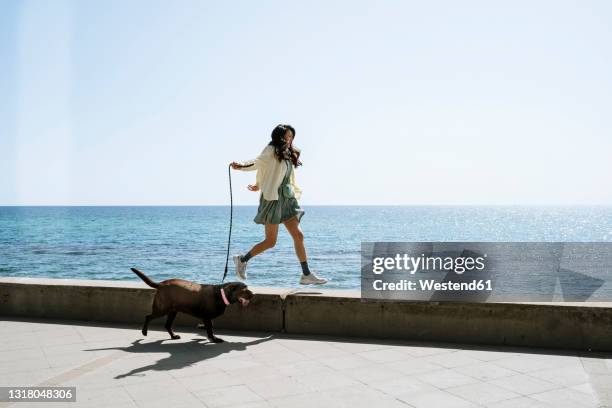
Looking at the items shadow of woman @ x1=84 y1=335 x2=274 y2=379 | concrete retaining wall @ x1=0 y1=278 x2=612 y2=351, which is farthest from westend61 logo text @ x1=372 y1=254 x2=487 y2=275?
shadow of woman @ x1=84 y1=335 x2=274 y2=379

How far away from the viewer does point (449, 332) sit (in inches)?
236

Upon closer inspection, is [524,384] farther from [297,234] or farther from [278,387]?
[297,234]

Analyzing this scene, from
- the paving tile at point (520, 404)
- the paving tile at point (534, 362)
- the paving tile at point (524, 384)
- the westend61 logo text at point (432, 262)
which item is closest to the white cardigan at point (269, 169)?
the westend61 logo text at point (432, 262)

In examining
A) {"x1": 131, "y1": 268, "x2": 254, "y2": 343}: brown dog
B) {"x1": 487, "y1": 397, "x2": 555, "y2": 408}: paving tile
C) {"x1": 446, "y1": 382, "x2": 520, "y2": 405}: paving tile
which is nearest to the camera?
{"x1": 487, "y1": 397, "x2": 555, "y2": 408}: paving tile

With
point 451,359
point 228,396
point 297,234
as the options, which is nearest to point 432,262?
point 297,234

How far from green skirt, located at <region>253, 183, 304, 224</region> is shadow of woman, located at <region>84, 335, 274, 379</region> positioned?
4.50 ft

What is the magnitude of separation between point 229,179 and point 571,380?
162 inches

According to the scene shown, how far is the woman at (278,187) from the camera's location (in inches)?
261

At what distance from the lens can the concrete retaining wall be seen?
18.6 ft

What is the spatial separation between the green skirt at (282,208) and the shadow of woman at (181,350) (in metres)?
1.37

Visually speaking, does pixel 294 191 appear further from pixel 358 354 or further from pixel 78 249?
pixel 78 249

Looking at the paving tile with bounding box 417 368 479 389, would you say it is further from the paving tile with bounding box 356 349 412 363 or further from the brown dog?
the brown dog

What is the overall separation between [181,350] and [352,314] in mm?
1879

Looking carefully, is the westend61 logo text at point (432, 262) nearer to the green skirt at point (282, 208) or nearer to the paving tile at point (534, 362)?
the green skirt at point (282, 208)
